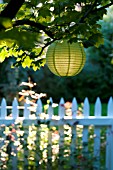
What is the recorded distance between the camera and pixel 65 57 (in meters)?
2.56

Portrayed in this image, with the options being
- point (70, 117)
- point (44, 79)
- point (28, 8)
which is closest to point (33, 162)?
point (70, 117)

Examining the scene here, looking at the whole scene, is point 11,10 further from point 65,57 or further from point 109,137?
point 109,137

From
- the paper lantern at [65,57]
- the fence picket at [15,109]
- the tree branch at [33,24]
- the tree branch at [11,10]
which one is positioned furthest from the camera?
the fence picket at [15,109]

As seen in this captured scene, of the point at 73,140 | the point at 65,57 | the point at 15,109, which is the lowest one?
the point at 73,140

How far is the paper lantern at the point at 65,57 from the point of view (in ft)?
8.09

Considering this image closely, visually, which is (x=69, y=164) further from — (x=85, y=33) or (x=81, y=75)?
(x=81, y=75)

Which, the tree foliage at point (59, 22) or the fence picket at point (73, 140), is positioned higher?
the tree foliage at point (59, 22)

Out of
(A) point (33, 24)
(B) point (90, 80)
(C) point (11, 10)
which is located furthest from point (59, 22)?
(B) point (90, 80)

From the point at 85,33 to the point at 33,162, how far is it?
269 centimetres

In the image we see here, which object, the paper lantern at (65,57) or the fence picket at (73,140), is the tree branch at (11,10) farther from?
the fence picket at (73,140)

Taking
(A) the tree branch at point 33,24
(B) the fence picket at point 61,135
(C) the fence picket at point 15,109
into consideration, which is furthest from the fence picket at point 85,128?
(A) the tree branch at point 33,24

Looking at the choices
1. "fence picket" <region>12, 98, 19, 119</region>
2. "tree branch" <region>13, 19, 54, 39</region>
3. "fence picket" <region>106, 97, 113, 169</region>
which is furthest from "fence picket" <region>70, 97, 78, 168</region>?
"tree branch" <region>13, 19, 54, 39</region>

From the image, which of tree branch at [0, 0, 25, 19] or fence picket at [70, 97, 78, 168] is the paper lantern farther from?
fence picket at [70, 97, 78, 168]

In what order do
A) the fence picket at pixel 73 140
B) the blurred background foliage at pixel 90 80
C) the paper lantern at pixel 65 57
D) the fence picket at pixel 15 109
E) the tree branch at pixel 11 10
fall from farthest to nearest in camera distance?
the blurred background foliage at pixel 90 80, the fence picket at pixel 73 140, the fence picket at pixel 15 109, the paper lantern at pixel 65 57, the tree branch at pixel 11 10
